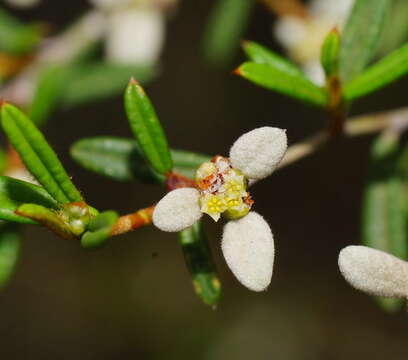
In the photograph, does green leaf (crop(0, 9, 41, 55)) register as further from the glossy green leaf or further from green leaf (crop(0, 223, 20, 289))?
the glossy green leaf

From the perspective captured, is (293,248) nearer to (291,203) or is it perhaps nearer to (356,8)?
(291,203)

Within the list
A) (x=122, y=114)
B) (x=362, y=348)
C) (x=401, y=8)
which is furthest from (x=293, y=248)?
(x=401, y=8)

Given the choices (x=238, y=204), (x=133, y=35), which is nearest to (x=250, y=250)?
(x=238, y=204)

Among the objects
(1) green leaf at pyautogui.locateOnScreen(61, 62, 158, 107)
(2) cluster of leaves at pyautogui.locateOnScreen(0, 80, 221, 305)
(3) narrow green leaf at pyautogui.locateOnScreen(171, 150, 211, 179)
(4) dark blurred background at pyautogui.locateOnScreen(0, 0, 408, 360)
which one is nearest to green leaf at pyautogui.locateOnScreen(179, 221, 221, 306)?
(2) cluster of leaves at pyautogui.locateOnScreen(0, 80, 221, 305)

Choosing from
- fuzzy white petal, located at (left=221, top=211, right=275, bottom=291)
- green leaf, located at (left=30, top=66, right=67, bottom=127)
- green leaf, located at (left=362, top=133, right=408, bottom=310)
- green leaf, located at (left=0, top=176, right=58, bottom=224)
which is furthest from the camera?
green leaf, located at (left=30, top=66, right=67, bottom=127)

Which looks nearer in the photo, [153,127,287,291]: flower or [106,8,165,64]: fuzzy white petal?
[153,127,287,291]: flower

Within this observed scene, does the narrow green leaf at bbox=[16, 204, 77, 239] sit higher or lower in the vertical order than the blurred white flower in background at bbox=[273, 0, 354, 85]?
higher

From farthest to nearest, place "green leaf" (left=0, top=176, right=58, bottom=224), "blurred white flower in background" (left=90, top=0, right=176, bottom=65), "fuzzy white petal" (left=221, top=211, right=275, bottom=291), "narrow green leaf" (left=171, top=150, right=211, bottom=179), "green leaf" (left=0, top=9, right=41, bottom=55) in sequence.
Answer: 1. "blurred white flower in background" (left=90, top=0, right=176, bottom=65)
2. "green leaf" (left=0, top=9, right=41, bottom=55)
3. "narrow green leaf" (left=171, top=150, right=211, bottom=179)
4. "green leaf" (left=0, top=176, right=58, bottom=224)
5. "fuzzy white petal" (left=221, top=211, right=275, bottom=291)
